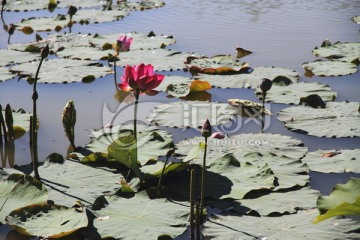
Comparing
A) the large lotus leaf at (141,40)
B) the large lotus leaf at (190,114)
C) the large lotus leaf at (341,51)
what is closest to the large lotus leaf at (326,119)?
the large lotus leaf at (190,114)

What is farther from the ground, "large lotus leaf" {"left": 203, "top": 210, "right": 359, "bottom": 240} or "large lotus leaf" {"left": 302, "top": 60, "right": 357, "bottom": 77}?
"large lotus leaf" {"left": 302, "top": 60, "right": 357, "bottom": 77}

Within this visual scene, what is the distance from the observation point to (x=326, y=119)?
3.08 metres

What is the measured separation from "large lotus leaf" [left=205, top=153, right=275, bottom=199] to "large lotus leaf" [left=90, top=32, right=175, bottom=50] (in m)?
2.38

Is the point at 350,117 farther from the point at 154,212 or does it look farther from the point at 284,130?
the point at 154,212

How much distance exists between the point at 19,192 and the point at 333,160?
1.34 meters

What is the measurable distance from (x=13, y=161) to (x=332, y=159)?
1.47m

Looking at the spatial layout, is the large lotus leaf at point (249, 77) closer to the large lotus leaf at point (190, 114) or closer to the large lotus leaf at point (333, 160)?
the large lotus leaf at point (190, 114)

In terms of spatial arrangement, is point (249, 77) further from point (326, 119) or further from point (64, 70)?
point (64, 70)

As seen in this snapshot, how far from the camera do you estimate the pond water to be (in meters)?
3.05

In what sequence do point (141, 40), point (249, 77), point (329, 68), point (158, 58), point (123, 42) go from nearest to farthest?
point (123, 42), point (249, 77), point (329, 68), point (158, 58), point (141, 40)

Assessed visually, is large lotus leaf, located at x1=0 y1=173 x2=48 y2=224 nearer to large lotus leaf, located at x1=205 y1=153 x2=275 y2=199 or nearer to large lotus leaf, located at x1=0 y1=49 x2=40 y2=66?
large lotus leaf, located at x1=205 y1=153 x2=275 y2=199

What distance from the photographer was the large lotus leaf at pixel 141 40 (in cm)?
472

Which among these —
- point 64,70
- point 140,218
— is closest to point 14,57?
point 64,70

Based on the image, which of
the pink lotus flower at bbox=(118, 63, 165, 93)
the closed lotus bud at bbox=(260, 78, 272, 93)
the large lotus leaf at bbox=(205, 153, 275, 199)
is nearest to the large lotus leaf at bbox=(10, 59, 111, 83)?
the closed lotus bud at bbox=(260, 78, 272, 93)
